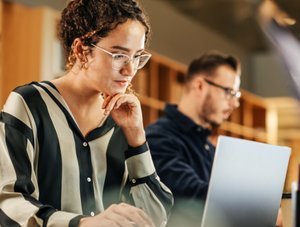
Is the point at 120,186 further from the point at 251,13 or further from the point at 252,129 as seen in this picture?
the point at 252,129

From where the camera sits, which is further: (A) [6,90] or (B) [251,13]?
(B) [251,13]

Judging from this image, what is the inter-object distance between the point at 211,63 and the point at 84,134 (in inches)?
65.5

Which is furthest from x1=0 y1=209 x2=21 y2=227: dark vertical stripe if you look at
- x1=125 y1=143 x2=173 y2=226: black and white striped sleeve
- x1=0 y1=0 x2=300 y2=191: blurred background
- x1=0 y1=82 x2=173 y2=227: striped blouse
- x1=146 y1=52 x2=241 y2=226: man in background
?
x1=0 y1=0 x2=300 y2=191: blurred background

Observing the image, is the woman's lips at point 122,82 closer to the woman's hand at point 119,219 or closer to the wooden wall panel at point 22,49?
the woman's hand at point 119,219

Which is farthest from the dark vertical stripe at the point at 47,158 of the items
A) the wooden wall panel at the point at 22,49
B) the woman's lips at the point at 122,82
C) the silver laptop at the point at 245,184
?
the wooden wall panel at the point at 22,49

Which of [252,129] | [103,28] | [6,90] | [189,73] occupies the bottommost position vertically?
[252,129]

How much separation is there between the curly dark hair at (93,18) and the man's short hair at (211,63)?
1.52 m

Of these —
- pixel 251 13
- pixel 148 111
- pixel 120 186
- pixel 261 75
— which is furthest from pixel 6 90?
pixel 261 75

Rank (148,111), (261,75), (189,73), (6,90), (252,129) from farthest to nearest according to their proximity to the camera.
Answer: (261,75)
(252,129)
(148,111)
(6,90)
(189,73)

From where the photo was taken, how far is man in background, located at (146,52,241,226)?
106 inches

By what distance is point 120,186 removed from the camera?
1.83 metres

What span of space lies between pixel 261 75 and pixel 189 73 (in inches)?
244

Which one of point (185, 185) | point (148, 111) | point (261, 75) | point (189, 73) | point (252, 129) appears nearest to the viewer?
point (185, 185)

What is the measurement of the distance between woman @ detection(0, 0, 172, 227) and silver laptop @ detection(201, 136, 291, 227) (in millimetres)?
156
